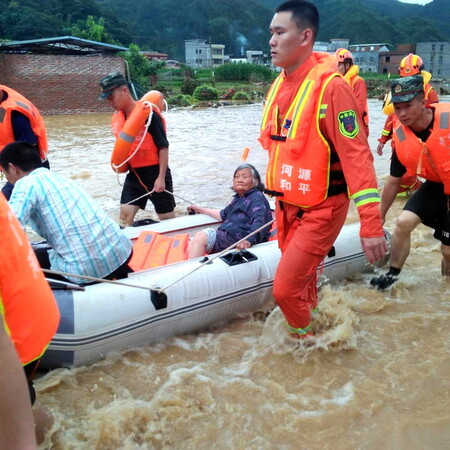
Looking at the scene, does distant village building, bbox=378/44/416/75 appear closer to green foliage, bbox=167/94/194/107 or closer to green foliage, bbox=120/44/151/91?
green foliage, bbox=120/44/151/91

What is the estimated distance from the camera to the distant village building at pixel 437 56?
72.9 m

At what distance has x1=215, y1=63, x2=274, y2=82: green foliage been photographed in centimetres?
4216

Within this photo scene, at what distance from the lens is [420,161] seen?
11.1 ft

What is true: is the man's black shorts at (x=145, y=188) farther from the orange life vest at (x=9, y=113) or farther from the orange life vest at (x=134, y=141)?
the orange life vest at (x=9, y=113)

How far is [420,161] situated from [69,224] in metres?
2.40

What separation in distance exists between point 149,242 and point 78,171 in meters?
5.33

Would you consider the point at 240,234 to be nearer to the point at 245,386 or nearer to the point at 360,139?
the point at 245,386

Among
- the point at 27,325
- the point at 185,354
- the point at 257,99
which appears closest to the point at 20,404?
the point at 27,325

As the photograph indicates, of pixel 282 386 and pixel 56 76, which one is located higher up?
pixel 56 76

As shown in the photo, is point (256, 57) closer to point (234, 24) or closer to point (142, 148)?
point (234, 24)

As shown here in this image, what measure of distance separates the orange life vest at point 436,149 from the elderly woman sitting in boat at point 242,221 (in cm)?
117

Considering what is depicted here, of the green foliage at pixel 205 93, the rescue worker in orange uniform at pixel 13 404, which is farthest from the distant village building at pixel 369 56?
the rescue worker in orange uniform at pixel 13 404

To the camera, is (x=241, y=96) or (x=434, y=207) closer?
(x=434, y=207)

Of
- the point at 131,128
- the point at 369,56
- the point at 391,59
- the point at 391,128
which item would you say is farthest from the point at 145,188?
the point at 369,56
